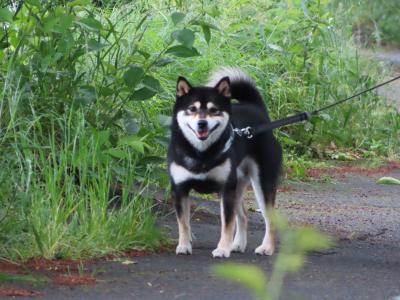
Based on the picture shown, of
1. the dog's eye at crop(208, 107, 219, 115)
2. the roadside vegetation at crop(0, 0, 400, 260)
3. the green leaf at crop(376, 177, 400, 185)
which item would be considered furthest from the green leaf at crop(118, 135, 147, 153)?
the green leaf at crop(376, 177, 400, 185)

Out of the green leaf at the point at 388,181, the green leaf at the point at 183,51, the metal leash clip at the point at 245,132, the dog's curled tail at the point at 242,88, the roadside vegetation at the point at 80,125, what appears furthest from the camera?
the green leaf at the point at 388,181

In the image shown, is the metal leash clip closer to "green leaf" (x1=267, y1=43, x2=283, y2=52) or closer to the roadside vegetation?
the roadside vegetation

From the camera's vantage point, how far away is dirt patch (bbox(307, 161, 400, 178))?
10.0 metres

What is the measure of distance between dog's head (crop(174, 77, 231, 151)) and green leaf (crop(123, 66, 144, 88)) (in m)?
0.43

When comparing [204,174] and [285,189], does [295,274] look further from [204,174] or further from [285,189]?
[285,189]

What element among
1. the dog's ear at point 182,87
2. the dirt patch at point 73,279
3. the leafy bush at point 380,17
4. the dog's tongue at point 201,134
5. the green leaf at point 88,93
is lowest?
the dirt patch at point 73,279

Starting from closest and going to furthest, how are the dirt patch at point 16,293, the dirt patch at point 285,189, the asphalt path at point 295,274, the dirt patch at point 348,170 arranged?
the dirt patch at point 16,293
the asphalt path at point 295,274
the dirt patch at point 285,189
the dirt patch at point 348,170

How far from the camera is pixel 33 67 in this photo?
19.9 feet

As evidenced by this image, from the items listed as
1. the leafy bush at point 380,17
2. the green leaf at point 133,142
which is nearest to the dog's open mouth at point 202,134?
the green leaf at point 133,142

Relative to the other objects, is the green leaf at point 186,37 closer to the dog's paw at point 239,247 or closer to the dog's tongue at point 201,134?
the dog's tongue at point 201,134

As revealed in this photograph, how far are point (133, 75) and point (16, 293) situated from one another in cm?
207

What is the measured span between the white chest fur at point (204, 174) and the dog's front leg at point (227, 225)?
0.35 ft

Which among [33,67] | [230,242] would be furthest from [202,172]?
[33,67]

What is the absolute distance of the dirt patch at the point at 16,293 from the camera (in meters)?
4.18
